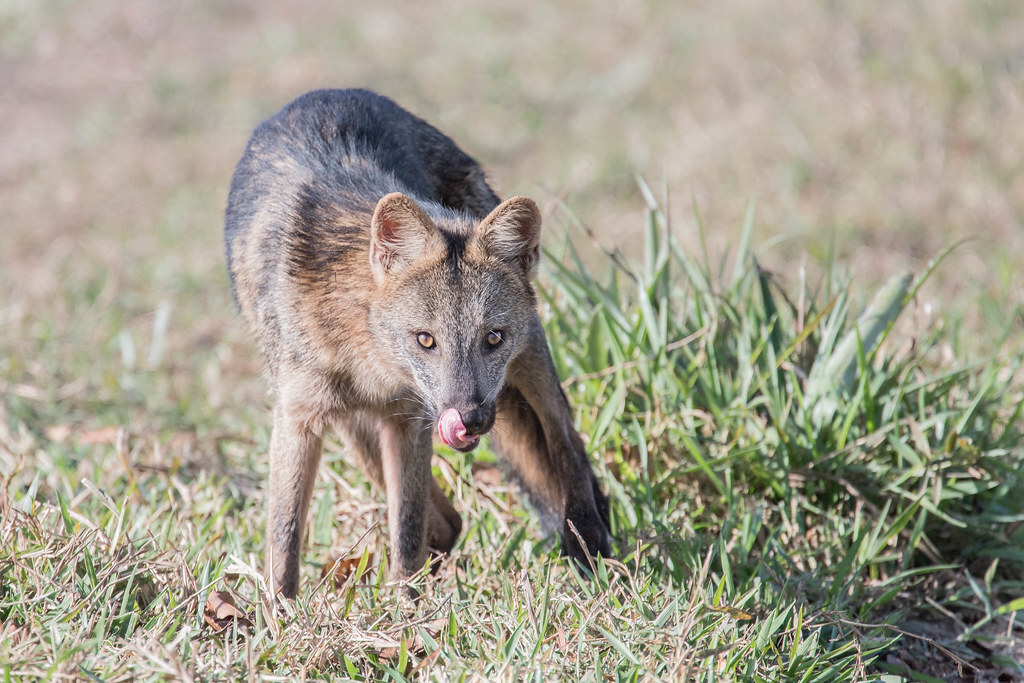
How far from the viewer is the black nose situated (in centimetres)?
325

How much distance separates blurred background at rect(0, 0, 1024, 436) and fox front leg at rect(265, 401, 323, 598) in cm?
193

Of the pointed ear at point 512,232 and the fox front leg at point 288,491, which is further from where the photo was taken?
the fox front leg at point 288,491

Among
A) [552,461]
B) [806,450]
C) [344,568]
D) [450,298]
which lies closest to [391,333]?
[450,298]

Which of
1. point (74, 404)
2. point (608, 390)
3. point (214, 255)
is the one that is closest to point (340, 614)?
point (608, 390)

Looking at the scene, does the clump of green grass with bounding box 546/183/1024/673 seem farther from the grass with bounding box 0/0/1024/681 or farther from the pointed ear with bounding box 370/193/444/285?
the pointed ear with bounding box 370/193/444/285

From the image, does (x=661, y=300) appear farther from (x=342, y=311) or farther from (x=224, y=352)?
(x=224, y=352)

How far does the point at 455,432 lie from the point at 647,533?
1183 mm

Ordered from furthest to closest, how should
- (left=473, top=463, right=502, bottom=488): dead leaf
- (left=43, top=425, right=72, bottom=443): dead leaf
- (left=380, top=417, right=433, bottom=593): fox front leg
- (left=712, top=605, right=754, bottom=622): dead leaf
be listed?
(left=43, top=425, right=72, bottom=443): dead leaf < (left=473, top=463, right=502, bottom=488): dead leaf < (left=380, top=417, right=433, bottom=593): fox front leg < (left=712, top=605, right=754, bottom=622): dead leaf

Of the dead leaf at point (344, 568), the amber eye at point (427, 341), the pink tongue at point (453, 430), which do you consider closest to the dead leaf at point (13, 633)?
the dead leaf at point (344, 568)

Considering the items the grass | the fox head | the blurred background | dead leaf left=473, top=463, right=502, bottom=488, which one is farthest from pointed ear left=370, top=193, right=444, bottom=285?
the blurred background

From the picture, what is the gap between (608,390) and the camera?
4660 millimetres

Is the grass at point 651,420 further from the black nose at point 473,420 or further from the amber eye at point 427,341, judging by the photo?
the amber eye at point 427,341

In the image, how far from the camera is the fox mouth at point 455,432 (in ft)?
10.7

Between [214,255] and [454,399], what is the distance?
559 centimetres
